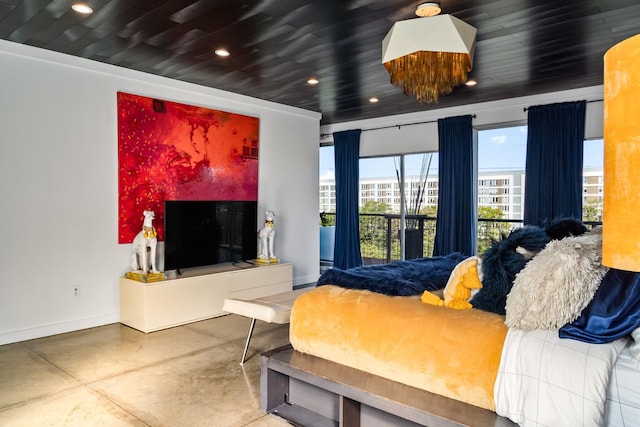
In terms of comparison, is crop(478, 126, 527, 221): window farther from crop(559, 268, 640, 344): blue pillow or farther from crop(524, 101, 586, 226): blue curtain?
crop(559, 268, 640, 344): blue pillow

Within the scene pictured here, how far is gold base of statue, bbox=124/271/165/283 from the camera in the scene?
13.8ft

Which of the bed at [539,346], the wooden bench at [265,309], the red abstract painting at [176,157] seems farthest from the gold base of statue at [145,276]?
the bed at [539,346]

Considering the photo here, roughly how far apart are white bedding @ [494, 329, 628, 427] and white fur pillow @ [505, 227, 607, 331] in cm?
6

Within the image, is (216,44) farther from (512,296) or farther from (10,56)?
(512,296)

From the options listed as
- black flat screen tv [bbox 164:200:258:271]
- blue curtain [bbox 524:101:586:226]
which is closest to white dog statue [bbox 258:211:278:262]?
black flat screen tv [bbox 164:200:258:271]

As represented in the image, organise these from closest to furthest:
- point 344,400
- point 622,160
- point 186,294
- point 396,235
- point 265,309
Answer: point 622,160, point 344,400, point 265,309, point 186,294, point 396,235

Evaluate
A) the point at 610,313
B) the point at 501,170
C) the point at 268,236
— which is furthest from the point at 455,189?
the point at 610,313

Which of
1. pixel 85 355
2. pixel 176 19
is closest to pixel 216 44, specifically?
pixel 176 19

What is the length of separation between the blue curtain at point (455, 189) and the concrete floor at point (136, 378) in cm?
279

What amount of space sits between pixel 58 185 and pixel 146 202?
2.73 ft

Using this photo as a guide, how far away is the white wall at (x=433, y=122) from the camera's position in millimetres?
4949

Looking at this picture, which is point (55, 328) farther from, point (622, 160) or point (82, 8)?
point (622, 160)

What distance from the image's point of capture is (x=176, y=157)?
488cm

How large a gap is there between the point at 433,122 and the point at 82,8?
4.58m
